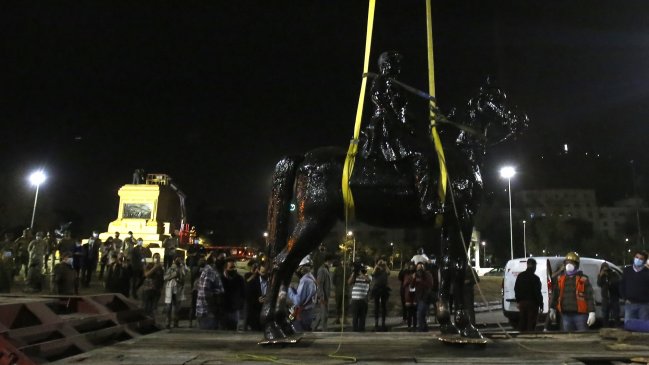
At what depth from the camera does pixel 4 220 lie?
144 feet

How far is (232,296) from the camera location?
11594 millimetres

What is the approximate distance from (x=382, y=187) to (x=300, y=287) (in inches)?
207

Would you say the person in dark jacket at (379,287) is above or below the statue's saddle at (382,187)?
below

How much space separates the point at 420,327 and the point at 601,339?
8.39m

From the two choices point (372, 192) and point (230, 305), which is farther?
point (230, 305)

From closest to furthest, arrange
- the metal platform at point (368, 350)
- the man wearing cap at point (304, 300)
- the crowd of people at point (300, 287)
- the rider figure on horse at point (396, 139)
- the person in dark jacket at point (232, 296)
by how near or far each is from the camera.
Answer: the metal platform at point (368, 350) < the rider figure on horse at point (396, 139) < the crowd of people at point (300, 287) < the man wearing cap at point (304, 300) < the person in dark jacket at point (232, 296)

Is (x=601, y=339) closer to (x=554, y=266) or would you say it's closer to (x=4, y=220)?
(x=554, y=266)

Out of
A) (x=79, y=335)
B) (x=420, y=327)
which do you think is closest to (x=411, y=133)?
(x=79, y=335)

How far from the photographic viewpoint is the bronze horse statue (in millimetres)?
5648

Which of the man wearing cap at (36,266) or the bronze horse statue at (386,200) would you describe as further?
the man wearing cap at (36,266)

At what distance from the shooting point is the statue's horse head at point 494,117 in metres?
5.88

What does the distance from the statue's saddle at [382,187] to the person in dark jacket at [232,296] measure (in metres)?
6.75

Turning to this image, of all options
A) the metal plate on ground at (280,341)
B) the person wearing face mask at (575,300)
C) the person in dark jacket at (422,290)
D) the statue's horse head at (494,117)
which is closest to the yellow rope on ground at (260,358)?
the metal plate on ground at (280,341)

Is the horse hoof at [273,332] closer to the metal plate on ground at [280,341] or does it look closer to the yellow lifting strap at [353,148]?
the metal plate on ground at [280,341]
